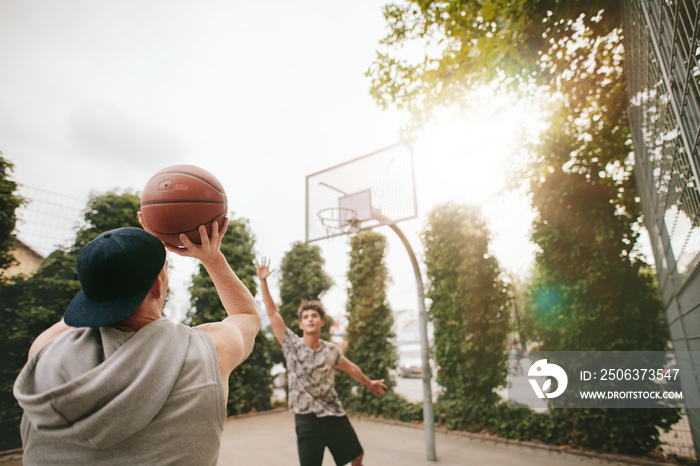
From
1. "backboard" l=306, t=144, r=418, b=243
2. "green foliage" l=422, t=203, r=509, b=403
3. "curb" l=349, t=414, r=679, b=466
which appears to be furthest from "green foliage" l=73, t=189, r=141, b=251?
"curb" l=349, t=414, r=679, b=466

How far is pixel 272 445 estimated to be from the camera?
6719 millimetres

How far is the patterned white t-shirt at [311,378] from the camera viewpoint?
3.70m

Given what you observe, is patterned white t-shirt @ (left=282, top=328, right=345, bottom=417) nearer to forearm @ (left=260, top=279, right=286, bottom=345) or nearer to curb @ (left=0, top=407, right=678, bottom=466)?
forearm @ (left=260, top=279, right=286, bottom=345)

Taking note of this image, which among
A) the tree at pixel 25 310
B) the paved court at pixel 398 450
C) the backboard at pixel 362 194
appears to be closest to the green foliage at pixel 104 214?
the tree at pixel 25 310

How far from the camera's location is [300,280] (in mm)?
10805

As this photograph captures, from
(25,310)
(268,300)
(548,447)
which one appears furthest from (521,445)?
(25,310)

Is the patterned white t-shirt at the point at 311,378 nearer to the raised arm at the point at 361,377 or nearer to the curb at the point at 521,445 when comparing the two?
the raised arm at the point at 361,377

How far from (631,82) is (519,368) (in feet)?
16.0

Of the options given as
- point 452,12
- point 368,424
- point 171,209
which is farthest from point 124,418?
point 368,424

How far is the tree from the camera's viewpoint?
543cm

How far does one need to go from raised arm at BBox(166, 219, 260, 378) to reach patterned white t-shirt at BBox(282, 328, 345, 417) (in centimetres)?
254

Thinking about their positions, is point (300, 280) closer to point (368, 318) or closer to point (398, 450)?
point (368, 318)

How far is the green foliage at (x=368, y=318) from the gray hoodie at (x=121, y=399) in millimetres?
8488

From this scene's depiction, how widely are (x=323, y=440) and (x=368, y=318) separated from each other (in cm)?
594
